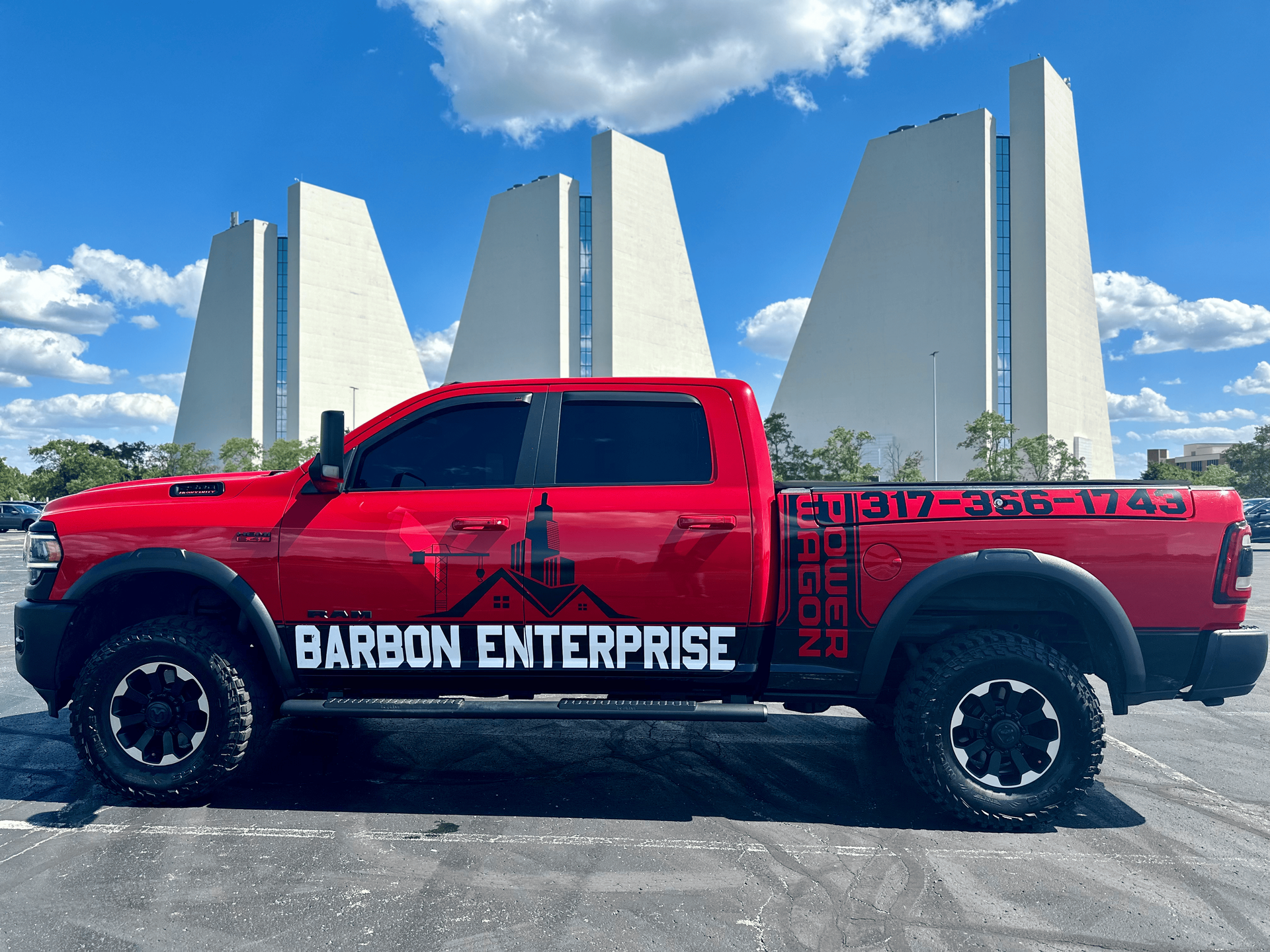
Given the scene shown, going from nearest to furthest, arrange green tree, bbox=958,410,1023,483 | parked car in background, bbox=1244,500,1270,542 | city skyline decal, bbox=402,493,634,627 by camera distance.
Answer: city skyline decal, bbox=402,493,634,627 < parked car in background, bbox=1244,500,1270,542 < green tree, bbox=958,410,1023,483

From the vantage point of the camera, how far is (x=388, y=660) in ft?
12.9

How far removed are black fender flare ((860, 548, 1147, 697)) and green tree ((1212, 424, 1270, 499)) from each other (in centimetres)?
6360

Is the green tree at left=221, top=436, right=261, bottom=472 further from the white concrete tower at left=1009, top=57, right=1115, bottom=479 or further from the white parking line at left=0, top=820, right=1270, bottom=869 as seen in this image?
the white parking line at left=0, top=820, right=1270, bottom=869

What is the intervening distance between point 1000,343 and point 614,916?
62999 millimetres

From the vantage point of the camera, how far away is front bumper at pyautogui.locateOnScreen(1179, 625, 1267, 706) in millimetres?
3758

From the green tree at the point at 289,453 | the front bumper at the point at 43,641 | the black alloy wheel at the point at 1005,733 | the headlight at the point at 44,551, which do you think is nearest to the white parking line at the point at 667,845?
the black alloy wheel at the point at 1005,733

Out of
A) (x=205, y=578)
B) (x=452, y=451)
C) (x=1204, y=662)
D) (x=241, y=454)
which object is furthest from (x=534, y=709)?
(x=241, y=454)

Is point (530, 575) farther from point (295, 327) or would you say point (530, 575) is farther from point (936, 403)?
point (295, 327)

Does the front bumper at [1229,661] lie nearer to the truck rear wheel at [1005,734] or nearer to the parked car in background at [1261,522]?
the truck rear wheel at [1005,734]

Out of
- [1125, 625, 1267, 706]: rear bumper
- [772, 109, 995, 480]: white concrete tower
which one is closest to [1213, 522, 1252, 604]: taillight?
[1125, 625, 1267, 706]: rear bumper

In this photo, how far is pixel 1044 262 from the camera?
56.0 m

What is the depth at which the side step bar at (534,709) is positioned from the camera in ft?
12.1

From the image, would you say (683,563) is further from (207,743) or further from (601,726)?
(207,743)

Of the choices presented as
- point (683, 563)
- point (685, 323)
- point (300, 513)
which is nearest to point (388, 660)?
point (300, 513)
